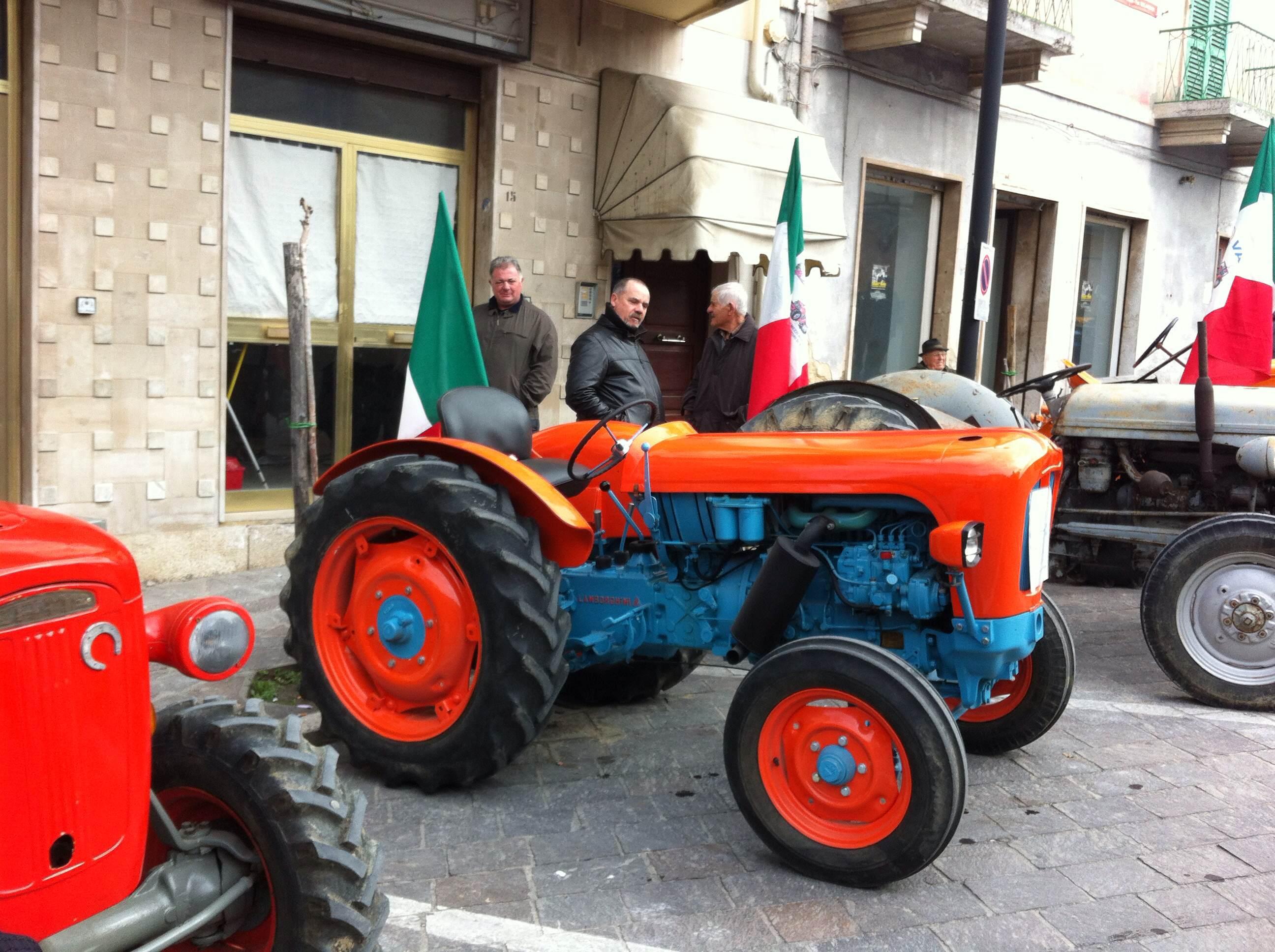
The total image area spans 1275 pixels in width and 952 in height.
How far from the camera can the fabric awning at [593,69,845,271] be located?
25.9 feet

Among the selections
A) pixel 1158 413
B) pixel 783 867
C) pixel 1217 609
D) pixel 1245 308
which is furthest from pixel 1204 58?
pixel 783 867

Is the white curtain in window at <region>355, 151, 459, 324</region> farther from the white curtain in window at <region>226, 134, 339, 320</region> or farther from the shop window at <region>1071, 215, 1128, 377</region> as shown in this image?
the shop window at <region>1071, 215, 1128, 377</region>

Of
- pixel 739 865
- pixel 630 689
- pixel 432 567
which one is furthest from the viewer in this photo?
pixel 630 689

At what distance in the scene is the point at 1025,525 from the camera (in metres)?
3.30

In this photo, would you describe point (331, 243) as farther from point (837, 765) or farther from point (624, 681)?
point (837, 765)

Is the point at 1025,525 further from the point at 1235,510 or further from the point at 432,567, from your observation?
the point at 1235,510

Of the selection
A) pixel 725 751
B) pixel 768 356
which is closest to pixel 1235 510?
pixel 768 356

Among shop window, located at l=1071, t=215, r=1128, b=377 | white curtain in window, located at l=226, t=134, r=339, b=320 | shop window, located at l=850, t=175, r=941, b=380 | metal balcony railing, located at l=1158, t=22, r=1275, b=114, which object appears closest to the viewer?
white curtain in window, located at l=226, t=134, r=339, b=320

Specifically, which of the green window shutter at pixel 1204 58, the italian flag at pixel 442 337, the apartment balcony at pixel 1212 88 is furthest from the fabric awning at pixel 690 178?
the green window shutter at pixel 1204 58

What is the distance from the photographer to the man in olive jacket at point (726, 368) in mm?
6422

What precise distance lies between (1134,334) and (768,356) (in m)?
9.97

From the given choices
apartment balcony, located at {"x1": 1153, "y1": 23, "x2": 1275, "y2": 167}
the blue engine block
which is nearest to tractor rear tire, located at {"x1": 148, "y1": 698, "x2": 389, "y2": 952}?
the blue engine block

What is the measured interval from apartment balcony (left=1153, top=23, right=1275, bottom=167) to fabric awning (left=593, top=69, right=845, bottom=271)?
7475mm

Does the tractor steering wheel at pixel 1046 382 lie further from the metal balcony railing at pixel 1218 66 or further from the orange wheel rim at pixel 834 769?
the metal balcony railing at pixel 1218 66
